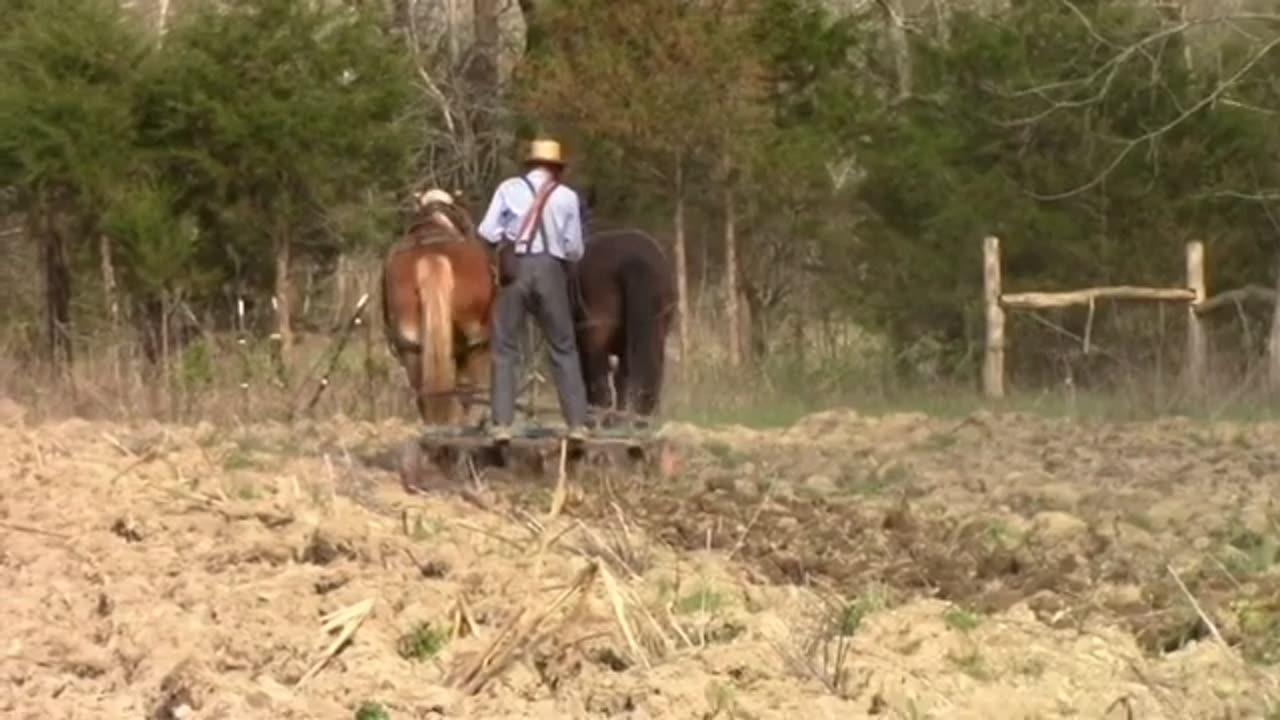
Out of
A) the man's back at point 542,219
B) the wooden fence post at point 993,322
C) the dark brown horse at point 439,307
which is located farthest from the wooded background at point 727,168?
the man's back at point 542,219

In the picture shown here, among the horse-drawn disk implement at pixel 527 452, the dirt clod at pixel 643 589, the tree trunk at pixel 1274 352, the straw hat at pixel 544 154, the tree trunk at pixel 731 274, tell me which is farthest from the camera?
the tree trunk at pixel 731 274

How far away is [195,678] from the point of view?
809 centimetres

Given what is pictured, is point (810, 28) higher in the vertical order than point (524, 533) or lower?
higher

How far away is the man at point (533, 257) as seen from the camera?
13469mm

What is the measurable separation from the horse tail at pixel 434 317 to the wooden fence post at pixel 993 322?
8.52 meters

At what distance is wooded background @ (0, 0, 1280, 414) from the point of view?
81.0 feet

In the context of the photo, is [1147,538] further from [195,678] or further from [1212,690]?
[195,678]

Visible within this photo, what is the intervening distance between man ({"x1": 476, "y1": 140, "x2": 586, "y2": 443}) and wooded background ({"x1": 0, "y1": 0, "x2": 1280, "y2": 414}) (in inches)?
368

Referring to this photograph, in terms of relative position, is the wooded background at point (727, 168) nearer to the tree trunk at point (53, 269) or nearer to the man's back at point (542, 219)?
the tree trunk at point (53, 269)

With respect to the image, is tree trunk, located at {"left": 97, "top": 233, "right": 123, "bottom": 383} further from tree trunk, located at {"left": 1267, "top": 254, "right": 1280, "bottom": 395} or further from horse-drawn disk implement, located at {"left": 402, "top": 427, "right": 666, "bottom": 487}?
horse-drawn disk implement, located at {"left": 402, "top": 427, "right": 666, "bottom": 487}

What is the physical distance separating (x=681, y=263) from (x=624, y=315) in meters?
10.2

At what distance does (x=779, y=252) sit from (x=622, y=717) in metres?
20.2

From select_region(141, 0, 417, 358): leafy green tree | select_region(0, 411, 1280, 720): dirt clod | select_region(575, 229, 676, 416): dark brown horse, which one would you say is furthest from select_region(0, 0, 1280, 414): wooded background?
select_region(0, 411, 1280, 720): dirt clod

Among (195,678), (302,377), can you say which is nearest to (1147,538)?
(195,678)
